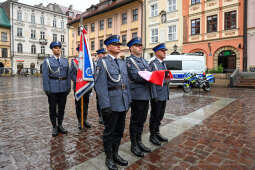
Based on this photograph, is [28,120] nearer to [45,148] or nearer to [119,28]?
[45,148]

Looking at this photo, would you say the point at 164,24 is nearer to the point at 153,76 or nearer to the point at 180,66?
the point at 180,66

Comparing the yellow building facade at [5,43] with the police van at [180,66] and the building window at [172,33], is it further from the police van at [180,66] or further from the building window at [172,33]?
the police van at [180,66]

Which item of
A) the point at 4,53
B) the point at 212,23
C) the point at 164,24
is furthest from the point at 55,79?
the point at 4,53

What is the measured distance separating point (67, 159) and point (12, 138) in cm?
178

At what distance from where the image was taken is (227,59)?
1941 centimetres

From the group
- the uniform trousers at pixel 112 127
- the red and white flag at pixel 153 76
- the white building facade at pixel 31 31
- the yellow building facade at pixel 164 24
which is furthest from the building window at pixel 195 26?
the white building facade at pixel 31 31

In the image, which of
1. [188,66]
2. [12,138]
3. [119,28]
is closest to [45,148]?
[12,138]

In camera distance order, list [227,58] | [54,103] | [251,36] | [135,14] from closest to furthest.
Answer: [54,103] → [251,36] → [227,58] → [135,14]

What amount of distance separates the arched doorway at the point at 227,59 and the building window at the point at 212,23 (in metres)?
2.81

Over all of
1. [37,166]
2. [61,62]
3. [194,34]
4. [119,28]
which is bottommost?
[37,166]

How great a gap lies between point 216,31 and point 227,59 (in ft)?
10.6

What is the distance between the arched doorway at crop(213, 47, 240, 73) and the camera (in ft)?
61.4

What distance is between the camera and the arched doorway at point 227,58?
18.7 m

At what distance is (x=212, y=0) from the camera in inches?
783
